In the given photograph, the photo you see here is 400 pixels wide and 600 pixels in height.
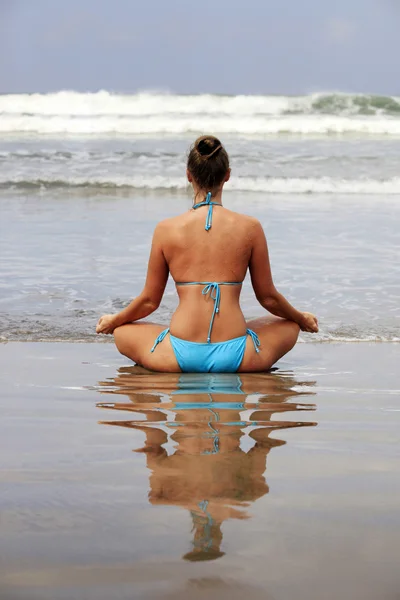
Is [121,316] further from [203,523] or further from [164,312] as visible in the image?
[203,523]

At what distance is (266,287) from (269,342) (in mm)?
270

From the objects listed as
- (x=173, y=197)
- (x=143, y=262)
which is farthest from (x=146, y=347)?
(x=173, y=197)

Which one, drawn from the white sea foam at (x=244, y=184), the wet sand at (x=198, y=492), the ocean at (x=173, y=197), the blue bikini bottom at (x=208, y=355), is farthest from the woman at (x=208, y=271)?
the white sea foam at (x=244, y=184)

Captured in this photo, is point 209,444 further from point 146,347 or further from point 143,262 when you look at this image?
point 143,262

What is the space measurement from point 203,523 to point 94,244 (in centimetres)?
653

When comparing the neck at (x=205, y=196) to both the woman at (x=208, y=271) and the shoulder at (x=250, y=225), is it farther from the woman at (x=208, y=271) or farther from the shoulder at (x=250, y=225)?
the shoulder at (x=250, y=225)

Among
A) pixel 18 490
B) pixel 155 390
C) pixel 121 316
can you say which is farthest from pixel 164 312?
pixel 18 490

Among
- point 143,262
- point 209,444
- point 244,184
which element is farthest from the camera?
point 244,184

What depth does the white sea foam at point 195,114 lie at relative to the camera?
23016 millimetres

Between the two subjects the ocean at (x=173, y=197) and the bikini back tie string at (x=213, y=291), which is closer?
the bikini back tie string at (x=213, y=291)

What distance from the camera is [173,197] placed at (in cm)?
1285

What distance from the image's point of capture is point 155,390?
3869 mm

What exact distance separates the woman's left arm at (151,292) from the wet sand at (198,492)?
24.1 inches

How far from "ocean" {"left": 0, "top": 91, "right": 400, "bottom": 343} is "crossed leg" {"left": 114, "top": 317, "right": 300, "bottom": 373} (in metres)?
0.79
